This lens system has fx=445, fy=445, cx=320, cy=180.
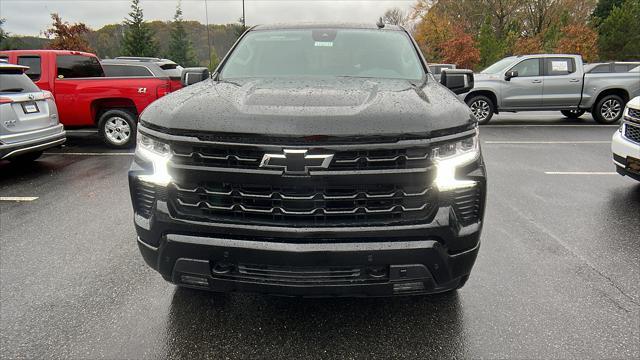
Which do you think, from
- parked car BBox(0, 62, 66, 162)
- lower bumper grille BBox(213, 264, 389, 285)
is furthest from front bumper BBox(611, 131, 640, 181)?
parked car BBox(0, 62, 66, 162)

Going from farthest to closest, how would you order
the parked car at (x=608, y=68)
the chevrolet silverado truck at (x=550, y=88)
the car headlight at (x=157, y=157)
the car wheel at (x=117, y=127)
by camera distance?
1. the parked car at (x=608, y=68)
2. the chevrolet silverado truck at (x=550, y=88)
3. the car wheel at (x=117, y=127)
4. the car headlight at (x=157, y=157)

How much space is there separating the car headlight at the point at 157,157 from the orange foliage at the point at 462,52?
121 feet

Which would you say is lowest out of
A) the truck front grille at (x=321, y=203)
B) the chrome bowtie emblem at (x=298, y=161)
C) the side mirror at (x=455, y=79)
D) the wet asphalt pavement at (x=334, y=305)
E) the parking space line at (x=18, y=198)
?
the parking space line at (x=18, y=198)

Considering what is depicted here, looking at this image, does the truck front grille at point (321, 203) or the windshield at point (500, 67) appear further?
the windshield at point (500, 67)

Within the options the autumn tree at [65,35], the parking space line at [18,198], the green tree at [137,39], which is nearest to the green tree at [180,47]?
the green tree at [137,39]

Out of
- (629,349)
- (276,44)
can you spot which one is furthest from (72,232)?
(629,349)

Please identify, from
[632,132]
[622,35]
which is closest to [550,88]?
[632,132]

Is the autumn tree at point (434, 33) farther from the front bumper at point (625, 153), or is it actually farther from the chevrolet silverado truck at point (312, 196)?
the chevrolet silverado truck at point (312, 196)

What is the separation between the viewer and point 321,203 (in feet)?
7.25

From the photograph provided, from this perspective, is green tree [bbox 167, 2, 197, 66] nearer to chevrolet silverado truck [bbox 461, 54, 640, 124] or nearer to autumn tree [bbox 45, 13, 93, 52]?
autumn tree [bbox 45, 13, 93, 52]

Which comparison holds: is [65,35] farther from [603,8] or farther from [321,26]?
[603,8]

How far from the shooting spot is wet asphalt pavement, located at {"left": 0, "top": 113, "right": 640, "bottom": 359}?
2.56 metres

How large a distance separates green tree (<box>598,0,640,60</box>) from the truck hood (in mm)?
44356

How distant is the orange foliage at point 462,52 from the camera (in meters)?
35.9
